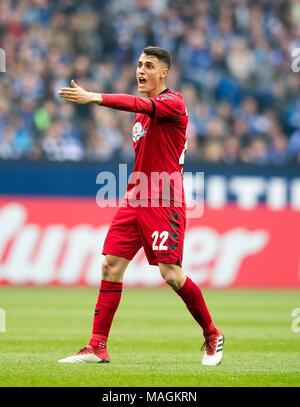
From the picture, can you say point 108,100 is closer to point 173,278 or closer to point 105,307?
point 173,278

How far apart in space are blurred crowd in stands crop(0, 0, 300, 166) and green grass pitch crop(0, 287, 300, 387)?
3293mm

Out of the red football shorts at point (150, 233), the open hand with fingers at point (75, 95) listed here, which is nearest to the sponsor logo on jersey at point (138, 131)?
the red football shorts at point (150, 233)

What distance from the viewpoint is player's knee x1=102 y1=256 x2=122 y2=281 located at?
730 centimetres

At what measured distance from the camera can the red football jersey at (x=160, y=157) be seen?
24.0ft

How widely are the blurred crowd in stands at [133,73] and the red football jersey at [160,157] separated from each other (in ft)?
27.9

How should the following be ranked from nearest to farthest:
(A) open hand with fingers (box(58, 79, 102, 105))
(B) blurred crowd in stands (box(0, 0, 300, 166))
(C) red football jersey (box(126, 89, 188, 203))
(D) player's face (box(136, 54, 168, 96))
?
(A) open hand with fingers (box(58, 79, 102, 105)) < (C) red football jersey (box(126, 89, 188, 203)) < (D) player's face (box(136, 54, 168, 96)) < (B) blurred crowd in stands (box(0, 0, 300, 166))

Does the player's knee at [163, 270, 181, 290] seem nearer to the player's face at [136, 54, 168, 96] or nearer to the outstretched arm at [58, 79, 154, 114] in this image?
the outstretched arm at [58, 79, 154, 114]

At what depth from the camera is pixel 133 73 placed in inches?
719

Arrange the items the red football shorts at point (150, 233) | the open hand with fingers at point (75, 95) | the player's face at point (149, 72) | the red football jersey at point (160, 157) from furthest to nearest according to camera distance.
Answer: the player's face at point (149, 72)
the red football jersey at point (160, 157)
the red football shorts at point (150, 233)
the open hand with fingers at point (75, 95)

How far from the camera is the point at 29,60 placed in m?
17.8

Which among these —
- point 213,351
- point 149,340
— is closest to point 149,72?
point 213,351

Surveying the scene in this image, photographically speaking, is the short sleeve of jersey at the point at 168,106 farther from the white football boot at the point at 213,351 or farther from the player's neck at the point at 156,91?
the white football boot at the point at 213,351

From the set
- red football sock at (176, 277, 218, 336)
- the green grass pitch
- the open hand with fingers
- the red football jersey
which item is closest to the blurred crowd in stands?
the green grass pitch

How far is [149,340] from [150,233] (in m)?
2.02
